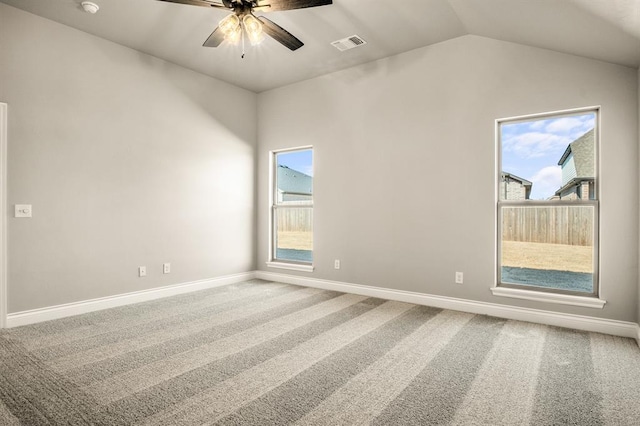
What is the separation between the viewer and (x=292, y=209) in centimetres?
550

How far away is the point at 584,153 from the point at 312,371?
328 centimetres

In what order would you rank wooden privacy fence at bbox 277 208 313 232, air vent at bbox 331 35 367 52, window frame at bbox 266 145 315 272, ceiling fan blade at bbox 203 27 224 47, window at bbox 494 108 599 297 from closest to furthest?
ceiling fan blade at bbox 203 27 224 47 < window at bbox 494 108 599 297 < air vent at bbox 331 35 367 52 < wooden privacy fence at bbox 277 208 313 232 < window frame at bbox 266 145 315 272

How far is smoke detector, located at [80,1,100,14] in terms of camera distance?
3232 millimetres

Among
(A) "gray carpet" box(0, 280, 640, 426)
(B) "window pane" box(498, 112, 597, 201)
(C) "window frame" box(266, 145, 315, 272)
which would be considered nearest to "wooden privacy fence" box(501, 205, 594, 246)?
(B) "window pane" box(498, 112, 597, 201)

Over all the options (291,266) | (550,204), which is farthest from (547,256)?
(291,266)

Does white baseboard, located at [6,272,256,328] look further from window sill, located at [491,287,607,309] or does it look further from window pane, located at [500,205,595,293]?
window pane, located at [500,205,595,293]

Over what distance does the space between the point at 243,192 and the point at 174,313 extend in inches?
92.8

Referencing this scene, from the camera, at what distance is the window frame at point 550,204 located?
10.7ft

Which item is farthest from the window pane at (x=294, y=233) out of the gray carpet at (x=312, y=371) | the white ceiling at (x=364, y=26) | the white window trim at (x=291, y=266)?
the white ceiling at (x=364, y=26)

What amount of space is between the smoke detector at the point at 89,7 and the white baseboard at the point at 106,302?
3.00m

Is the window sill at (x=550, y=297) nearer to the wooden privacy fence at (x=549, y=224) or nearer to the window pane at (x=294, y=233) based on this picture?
the wooden privacy fence at (x=549, y=224)

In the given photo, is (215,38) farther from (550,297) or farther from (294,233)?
(550,297)

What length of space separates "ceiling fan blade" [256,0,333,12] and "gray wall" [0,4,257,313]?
7.80 feet

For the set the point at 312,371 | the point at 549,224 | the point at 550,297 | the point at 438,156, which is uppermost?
the point at 438,156
